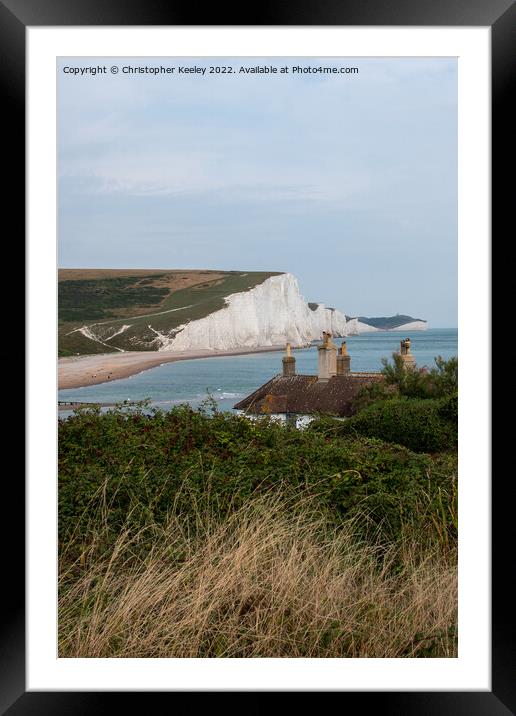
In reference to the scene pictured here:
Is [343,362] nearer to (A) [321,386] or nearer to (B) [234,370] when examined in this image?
(A) [321,386]

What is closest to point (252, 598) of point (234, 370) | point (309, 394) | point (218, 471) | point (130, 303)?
point (218, 471)

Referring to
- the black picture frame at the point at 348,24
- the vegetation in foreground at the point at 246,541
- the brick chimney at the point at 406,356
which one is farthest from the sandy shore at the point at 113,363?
the black picture frame at the point at 348,24

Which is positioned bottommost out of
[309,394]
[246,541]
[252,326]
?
[246,541]

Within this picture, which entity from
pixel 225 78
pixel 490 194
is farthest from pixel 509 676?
pixel 225 78

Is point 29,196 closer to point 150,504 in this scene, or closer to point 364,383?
point 150,504

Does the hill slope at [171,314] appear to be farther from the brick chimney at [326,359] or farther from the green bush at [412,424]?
the green bush at [412,424]

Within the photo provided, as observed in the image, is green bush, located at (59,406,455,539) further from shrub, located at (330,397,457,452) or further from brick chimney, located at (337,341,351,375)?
brick chimney, located at (337,341,351,375)

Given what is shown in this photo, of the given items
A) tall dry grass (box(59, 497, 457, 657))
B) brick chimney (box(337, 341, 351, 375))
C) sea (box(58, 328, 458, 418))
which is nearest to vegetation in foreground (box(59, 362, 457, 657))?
tall dry grass (box(59, 497, 457, 657))
